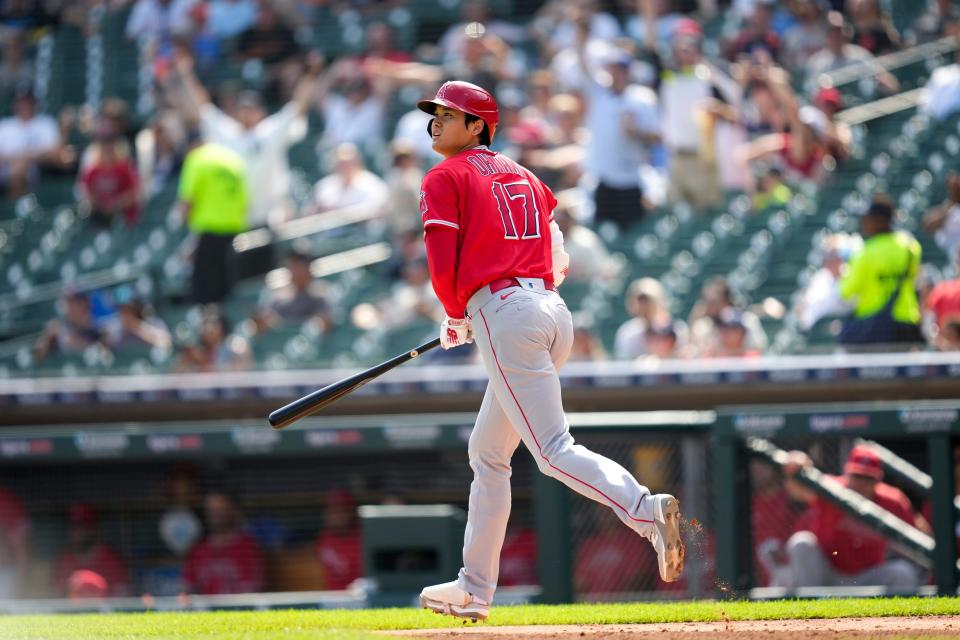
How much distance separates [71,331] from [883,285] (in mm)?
5832

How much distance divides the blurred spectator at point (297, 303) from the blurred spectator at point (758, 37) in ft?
12.1

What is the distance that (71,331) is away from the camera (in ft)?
36.0

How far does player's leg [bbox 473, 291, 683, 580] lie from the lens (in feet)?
15.5

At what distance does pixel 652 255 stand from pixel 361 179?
2643 mm

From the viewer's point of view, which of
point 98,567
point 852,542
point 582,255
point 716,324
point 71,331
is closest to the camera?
point 852,542

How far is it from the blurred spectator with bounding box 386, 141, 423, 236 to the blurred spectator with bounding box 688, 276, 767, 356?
2.68 m

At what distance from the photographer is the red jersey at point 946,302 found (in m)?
8.16

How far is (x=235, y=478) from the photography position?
8.59 metres

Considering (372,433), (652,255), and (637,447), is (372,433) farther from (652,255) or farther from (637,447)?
(652,255)

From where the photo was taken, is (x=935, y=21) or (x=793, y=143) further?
(x=935, y=21)

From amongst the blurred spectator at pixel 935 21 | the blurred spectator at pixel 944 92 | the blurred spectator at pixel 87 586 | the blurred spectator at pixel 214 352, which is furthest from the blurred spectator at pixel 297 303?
the blurred spectator at pixel 935 21

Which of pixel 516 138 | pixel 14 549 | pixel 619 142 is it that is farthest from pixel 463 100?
pixel 516 138

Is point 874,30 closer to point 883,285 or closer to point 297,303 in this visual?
point 883,285

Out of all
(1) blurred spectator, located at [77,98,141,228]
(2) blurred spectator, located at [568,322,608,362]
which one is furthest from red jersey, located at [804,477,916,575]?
(1) blurred spectator, located at [77,98,141,228]
